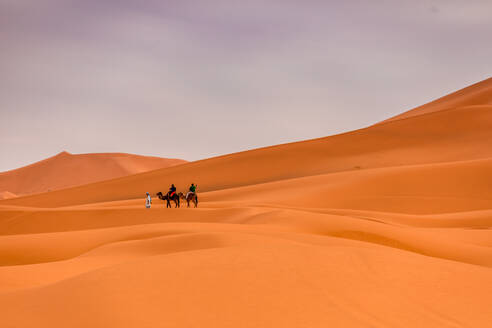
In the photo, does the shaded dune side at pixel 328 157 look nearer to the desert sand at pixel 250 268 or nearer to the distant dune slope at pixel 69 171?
the desert sand at pixel 250 268

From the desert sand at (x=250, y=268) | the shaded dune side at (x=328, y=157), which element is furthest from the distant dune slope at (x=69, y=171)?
the desert sand at (x=250, y=268)

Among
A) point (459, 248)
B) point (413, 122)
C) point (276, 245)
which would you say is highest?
point (413, 122)

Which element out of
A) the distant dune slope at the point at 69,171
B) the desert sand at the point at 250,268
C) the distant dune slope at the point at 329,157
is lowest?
the desert sand at the point at 250,268

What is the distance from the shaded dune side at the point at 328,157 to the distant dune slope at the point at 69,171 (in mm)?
65156

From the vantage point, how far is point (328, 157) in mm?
43125

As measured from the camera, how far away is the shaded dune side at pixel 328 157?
126 feet

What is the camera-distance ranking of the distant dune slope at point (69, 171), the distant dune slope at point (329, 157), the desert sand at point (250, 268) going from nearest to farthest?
1. the desert sand at point (250, 268)
2. the distant dune slope at point (329, 157)
3. the distant dune slope at point (69, 171)

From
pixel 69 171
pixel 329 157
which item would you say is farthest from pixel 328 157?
pixel 69 171

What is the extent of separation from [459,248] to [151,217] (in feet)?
43.0

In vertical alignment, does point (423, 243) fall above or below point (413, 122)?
below

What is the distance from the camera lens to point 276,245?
760cm

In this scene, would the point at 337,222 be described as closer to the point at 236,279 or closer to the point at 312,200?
the point at 236,279

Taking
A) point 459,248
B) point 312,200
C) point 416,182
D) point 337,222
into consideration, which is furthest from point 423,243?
point 416,182

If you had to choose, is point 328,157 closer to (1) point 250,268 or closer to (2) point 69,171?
(1) point 250,268
